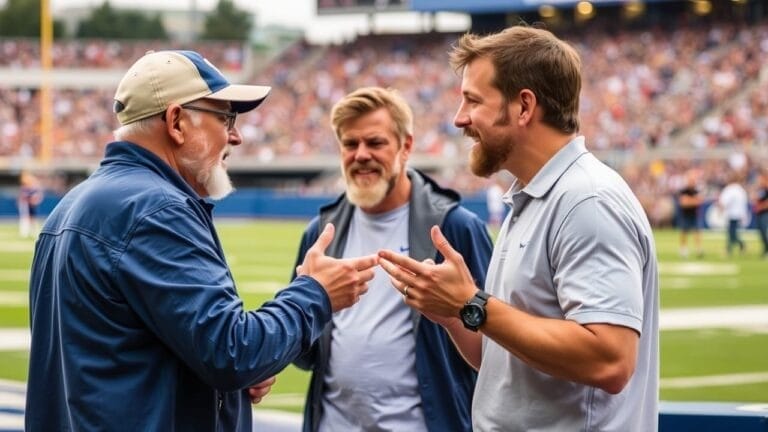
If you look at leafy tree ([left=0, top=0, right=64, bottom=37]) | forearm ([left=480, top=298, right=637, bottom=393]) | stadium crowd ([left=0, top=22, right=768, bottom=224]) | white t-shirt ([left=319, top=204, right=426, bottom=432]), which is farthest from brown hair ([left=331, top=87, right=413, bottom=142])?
leafy tree ([left=0, top=0, right=64, bottom=37])

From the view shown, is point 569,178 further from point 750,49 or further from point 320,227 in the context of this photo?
point 750,49

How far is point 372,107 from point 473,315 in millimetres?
2028

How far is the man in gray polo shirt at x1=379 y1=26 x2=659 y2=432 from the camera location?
9.87 feet

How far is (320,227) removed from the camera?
4.98 m

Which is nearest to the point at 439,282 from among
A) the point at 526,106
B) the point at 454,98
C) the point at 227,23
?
the point at 526,106

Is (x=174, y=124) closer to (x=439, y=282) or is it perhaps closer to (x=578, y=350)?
(x=439, y=282)

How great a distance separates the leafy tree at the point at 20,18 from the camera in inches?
3524

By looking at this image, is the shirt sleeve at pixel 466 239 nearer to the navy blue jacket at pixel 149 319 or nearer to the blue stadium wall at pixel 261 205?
the navy blue jacket at pixel 149 319

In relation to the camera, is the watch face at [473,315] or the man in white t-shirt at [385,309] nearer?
the watch face at [473,315]

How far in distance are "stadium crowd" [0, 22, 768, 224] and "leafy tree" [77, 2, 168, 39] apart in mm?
30616

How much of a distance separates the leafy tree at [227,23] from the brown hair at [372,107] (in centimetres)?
8954

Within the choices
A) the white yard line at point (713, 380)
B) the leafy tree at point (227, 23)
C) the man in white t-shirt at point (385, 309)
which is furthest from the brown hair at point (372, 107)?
the leafy tree at point (227, 23)

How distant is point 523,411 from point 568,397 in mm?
135

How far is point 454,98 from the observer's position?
4600 cm
